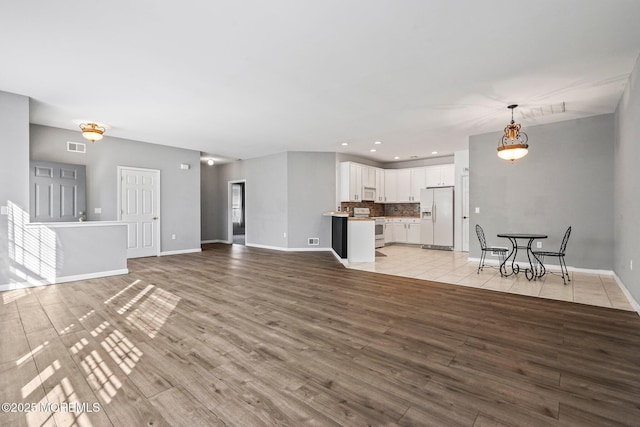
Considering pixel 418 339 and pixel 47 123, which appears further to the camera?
pixel 47 123

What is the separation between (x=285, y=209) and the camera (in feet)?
28.1

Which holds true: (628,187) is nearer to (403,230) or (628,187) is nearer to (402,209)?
(403,230)

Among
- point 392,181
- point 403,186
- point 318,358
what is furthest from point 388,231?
point 318,358

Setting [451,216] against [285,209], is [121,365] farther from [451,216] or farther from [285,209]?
[451,216]

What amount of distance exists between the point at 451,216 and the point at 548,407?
23.6ft

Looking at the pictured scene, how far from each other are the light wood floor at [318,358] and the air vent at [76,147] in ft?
11.1

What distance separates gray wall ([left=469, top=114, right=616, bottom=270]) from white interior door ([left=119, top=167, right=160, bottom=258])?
769cm

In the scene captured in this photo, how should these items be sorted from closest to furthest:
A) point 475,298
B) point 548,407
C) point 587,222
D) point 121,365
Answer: point 548,407 → point 121,365 → point 475,298 → point 587,222

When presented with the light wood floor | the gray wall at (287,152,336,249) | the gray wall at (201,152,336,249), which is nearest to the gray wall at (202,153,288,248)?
the gray wall at (201,152,336,249)

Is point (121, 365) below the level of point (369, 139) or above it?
below

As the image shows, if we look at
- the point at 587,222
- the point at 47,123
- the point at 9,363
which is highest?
the point at 47,123

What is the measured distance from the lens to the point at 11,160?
438 cm

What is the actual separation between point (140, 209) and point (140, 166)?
3.47 feet

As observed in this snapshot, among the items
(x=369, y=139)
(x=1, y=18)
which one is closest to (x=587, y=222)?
(x=369, y=139)
